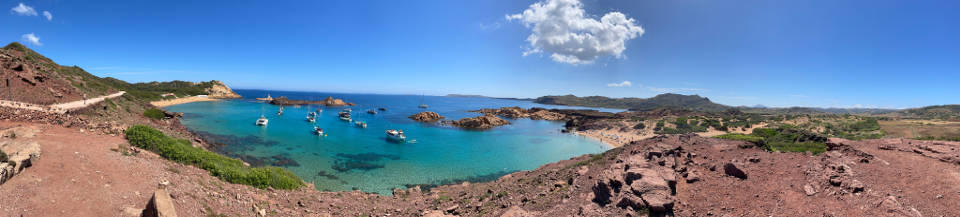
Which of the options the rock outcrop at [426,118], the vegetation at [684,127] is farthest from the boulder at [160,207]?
the vegetation at [684,127]

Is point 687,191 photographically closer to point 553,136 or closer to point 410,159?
point 410,159

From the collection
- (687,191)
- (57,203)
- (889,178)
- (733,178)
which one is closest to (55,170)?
(57,203)

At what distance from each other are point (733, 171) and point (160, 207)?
15.0 m

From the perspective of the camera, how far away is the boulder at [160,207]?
6668 millimetres

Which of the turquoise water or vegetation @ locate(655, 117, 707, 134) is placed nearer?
the turquoise water

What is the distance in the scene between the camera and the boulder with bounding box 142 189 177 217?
6668mm

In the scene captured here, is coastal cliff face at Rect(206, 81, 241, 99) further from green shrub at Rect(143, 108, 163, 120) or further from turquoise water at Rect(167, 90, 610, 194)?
green shrub at Rect(143, 108, 163, 120)

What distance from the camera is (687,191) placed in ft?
26.8

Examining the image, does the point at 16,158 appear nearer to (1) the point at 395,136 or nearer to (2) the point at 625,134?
(1) the point at 395,136

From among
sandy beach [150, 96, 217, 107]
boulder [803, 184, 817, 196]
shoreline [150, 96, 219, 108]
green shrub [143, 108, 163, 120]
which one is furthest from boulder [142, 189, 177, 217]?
sandy beach [150, 96, 217, 107]

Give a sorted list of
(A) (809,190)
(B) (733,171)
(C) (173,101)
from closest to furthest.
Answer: (A) (809,190), (B) (733,171), (C) (173,101)

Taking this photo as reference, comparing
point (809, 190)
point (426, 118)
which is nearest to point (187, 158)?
point (809, 190)

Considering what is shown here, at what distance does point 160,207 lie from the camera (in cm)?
673

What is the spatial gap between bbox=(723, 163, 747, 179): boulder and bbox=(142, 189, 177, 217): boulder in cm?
1480
